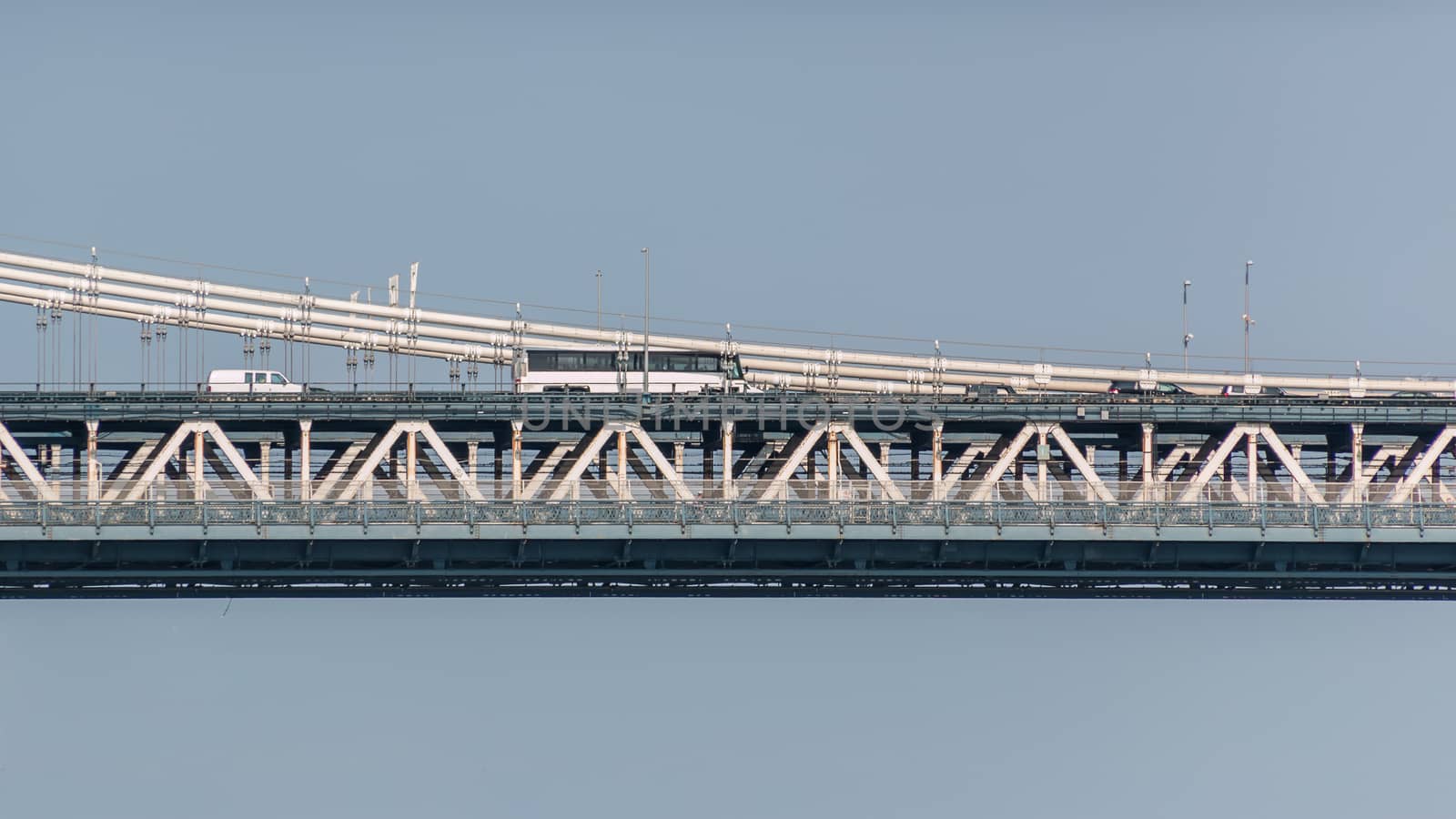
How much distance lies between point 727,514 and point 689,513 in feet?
5.50

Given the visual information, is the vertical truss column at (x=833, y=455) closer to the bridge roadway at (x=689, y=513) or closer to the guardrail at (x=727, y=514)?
the bridge roadway at (x=689, y=513)

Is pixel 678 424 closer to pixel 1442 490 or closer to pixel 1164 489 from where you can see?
pixel 1164 489

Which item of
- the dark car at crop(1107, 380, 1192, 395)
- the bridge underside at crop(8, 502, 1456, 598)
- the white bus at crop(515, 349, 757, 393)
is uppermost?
the white bus at crop(515, 349, 757, 393)

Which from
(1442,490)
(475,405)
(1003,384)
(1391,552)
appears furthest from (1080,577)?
(1003,384)

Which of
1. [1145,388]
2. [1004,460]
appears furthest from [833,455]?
[1145,388]

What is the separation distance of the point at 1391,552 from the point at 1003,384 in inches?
1742

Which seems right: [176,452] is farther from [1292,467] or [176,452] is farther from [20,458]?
[1292,467]

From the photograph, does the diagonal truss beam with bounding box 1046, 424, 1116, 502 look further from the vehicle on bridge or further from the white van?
the white van

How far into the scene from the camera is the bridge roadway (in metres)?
84.2

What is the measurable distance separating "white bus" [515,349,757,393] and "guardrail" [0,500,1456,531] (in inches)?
1321

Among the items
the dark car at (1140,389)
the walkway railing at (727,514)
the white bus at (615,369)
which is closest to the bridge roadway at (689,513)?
the walkway railing at (727,514)

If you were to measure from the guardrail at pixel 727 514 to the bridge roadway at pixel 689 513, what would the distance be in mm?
109

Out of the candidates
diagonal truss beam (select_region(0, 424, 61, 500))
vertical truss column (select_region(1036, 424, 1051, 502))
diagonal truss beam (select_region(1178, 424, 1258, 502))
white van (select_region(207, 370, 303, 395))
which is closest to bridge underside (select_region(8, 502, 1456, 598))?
diagonal truss beam (select_region(0, 424, 61, 500))

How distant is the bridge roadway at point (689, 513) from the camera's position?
8419cm
